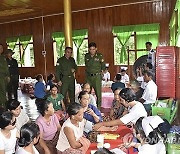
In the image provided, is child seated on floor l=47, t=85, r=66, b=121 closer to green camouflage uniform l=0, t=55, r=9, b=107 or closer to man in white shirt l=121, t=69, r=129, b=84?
green camouflage uniform l=0, t=55, r=9, b=107

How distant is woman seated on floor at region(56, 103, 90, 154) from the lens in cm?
273

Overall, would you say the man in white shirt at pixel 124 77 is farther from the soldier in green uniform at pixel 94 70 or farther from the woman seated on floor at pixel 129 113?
the woman seated on floor at pixel 129 113

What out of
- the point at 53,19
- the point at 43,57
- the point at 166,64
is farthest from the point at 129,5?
the point at 166,64

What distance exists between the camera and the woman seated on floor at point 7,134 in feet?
8.71

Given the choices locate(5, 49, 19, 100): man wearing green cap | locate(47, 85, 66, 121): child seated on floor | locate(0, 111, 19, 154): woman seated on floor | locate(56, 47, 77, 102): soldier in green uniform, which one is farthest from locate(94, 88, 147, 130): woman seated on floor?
locate(5, 49, 19, 100): man wearing green cap

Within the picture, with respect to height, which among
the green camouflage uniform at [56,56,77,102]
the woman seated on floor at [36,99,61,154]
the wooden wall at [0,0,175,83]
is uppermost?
the wooden wall at [0,0,175,83]

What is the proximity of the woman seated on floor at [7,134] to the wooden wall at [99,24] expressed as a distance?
6.35 metres

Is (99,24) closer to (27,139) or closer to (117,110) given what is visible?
(117,110)

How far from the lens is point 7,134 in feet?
9.03

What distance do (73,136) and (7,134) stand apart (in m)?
0.66

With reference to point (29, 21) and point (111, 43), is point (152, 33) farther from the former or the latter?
point (29, 21)

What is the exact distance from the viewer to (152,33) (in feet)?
29.8

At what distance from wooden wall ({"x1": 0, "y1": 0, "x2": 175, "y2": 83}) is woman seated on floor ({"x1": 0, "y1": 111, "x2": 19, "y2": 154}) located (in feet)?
20.8

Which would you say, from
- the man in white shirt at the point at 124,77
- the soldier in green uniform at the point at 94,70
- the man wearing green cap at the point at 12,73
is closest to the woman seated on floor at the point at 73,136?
the soldier in green uniform at the point at 94,70
